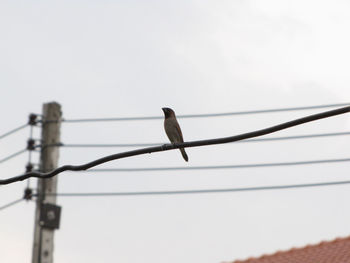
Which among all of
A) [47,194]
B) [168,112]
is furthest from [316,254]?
[168,112]

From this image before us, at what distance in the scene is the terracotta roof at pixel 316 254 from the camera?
788 inches

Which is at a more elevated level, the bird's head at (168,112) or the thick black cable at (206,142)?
the bird's head at (168,112)

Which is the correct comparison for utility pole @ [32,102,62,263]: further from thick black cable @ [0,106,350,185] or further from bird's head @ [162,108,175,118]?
thick black cable @ [0,106,350,185]

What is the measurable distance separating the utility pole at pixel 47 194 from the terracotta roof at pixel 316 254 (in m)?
8.27

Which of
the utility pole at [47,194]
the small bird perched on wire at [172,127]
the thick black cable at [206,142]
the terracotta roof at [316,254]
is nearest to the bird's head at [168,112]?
the small bird perched on wire at [172,127]

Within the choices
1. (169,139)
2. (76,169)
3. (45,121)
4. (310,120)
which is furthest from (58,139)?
(310,120)

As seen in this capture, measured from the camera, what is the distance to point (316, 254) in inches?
818

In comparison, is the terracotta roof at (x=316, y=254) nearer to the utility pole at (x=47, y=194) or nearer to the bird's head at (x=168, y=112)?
the utility pole at (x=47, y=194)

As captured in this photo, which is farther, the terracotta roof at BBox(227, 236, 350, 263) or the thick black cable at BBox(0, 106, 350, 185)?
the terracotta roof at BBox(227, 236, 350, 263)

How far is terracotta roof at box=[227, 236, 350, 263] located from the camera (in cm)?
2003

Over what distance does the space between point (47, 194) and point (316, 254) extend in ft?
29.5

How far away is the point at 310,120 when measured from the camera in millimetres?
5336

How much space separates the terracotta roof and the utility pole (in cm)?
827

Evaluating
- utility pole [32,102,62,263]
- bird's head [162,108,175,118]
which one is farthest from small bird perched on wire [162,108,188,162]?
utility pole [32,102,62,263]
